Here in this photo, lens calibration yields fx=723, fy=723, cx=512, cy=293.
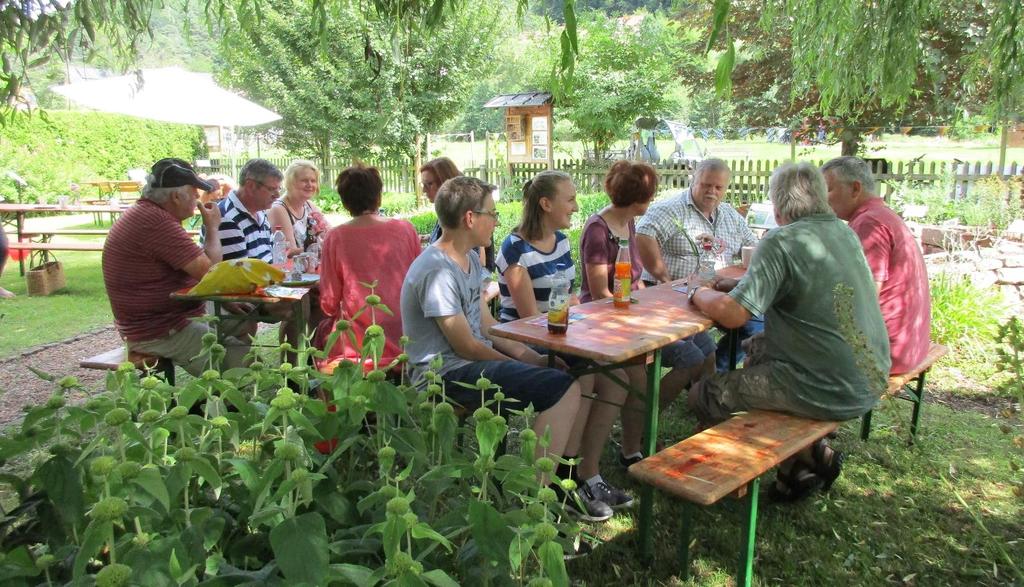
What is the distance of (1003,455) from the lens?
379cm

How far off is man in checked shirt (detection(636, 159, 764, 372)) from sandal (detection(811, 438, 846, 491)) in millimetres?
1108

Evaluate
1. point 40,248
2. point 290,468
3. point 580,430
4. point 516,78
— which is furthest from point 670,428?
point 516,78

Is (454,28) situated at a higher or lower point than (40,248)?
higher

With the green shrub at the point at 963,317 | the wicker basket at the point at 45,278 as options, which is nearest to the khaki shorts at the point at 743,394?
the green shrub at the point at 963,317

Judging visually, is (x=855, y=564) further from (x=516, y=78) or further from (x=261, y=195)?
(x=516, y=78)

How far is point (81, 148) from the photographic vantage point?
18.0 metres

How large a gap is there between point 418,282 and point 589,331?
2.40ft

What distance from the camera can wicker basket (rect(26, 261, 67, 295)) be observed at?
789cm

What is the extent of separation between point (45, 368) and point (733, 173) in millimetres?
11572

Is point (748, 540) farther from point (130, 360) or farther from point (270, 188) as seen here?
point (270, 188)

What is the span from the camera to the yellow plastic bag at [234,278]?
11.9ft

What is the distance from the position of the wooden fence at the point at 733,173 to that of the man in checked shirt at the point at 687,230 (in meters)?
7.54

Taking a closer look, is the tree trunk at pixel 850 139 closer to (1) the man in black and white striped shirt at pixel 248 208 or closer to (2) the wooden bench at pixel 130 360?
(1) the man in black and white striped shirt at pixel 248 208

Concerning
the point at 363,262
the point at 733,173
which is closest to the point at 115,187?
the point at 733,173
